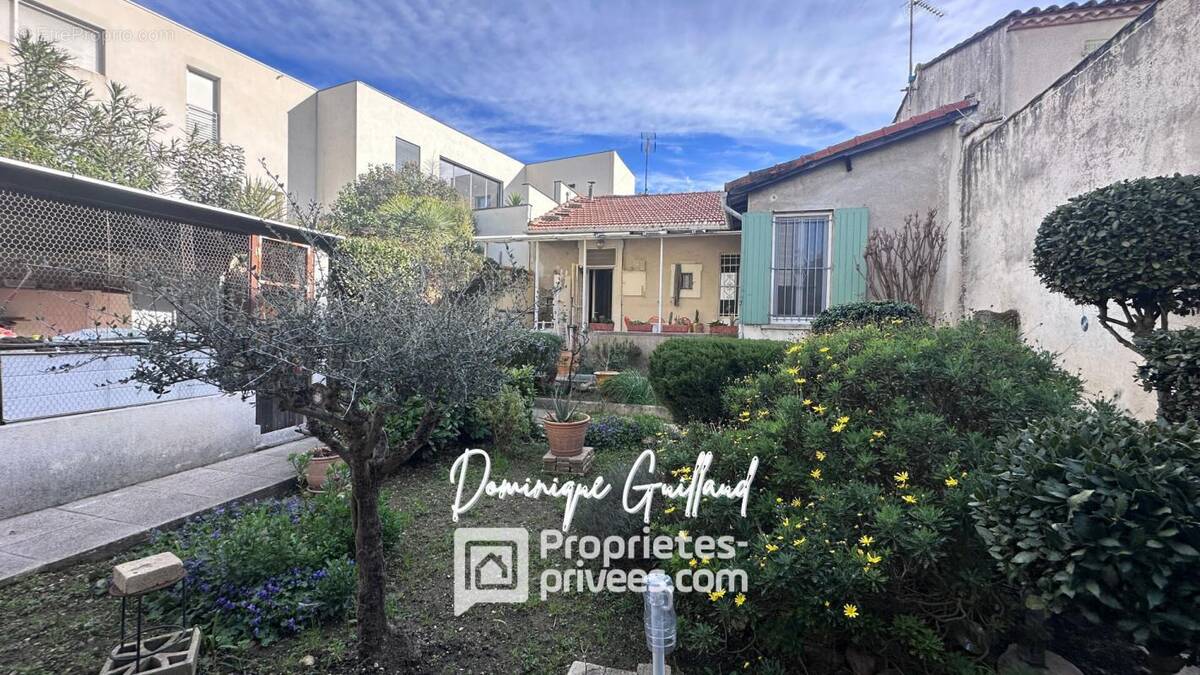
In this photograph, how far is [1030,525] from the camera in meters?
1.68

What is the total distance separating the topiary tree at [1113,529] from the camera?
4.81 ft

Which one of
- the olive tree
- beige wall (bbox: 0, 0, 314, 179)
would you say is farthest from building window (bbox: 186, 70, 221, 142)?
the olive tree

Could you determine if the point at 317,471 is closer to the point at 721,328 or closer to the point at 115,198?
the point at 115,198

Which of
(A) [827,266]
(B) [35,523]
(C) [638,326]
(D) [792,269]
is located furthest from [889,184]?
(B) [35,523]

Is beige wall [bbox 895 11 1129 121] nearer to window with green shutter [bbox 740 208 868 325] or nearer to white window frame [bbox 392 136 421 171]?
window with green shutter [bbox 740 208 868 325]

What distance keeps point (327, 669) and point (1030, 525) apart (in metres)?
3.03

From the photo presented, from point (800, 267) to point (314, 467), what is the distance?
8.12 metres

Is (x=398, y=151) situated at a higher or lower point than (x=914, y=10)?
lower

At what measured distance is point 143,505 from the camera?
437 cm

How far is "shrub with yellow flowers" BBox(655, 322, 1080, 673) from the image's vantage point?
2.16 meters

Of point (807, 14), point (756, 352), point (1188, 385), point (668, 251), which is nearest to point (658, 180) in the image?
point (668, 251)

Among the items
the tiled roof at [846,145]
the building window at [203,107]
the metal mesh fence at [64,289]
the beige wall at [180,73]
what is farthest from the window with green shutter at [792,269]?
the building window at [203,107]

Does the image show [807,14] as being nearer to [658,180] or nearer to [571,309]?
[571,309]

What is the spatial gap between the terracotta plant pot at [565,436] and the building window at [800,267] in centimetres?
526
